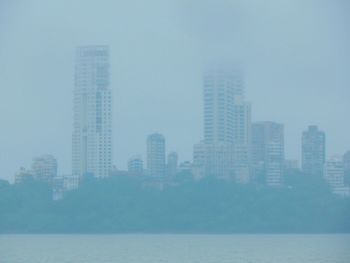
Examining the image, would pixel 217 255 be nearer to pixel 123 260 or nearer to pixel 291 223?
pixel 123 260

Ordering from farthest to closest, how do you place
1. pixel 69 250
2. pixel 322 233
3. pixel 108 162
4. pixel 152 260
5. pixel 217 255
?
pixel 108 162
pixel 322 233
pixel 69 250
pixel 217 255
pixel 152 260

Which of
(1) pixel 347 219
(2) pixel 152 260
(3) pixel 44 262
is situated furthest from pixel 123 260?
(1) pixel 347 219

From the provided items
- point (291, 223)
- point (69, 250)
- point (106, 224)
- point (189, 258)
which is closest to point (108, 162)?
point (106, 224)

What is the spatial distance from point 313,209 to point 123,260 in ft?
86.2

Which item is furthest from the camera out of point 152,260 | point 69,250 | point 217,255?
point 69,250

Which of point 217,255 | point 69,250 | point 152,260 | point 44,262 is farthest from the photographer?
point 69,250

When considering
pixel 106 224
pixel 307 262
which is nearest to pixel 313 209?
pixel 106 224

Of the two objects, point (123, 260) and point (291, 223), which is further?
point (291, 223)

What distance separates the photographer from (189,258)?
2964cm

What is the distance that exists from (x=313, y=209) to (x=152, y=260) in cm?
2611

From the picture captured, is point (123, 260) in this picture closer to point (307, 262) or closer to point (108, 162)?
point (307, 262)

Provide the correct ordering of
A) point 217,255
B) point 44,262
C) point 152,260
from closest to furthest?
point 44,262 < point 152,260 < point 217,255

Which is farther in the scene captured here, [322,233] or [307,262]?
[322,233]

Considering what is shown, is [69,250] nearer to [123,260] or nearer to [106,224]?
[123,260]
